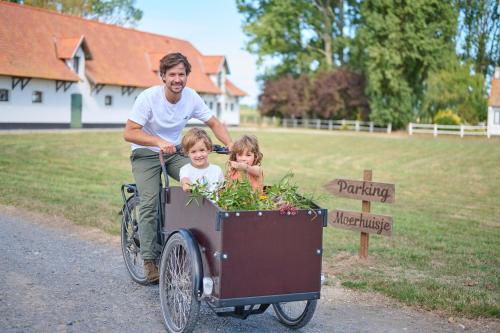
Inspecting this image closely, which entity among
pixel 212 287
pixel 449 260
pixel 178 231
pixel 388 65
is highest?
pixel 388 65

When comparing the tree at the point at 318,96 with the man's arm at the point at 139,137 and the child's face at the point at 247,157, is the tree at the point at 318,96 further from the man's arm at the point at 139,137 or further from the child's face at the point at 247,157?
the child's face at the point at 247,157

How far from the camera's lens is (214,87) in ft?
176

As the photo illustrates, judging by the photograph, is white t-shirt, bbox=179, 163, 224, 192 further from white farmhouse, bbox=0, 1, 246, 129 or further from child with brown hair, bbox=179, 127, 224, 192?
white farmhouse, bbox=0, 1, 246, 129

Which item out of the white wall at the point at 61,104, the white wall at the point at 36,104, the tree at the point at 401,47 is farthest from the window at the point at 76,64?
the tree at the point at 401,47

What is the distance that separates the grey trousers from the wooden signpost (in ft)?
8.99

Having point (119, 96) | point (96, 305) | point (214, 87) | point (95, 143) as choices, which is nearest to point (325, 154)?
point (95, 143)

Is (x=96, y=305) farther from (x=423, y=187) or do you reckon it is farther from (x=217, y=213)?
(x=423, y=187)

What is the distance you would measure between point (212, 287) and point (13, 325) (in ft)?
5.29

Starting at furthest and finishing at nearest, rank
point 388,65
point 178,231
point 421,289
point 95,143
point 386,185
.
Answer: point 388,65 < point 95,143 < point 386,185 < point 421,289 < point 178,231

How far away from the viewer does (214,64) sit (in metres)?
54.1

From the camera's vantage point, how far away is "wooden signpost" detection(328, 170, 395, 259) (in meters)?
7.19

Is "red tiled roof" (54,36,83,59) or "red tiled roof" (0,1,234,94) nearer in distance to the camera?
"red tiled roof" (0,1,234,94)

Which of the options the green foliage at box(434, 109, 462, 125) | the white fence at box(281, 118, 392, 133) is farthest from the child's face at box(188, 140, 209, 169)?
the white fence at box(281, 118, 392, 133)

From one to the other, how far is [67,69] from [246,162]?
117 feet
